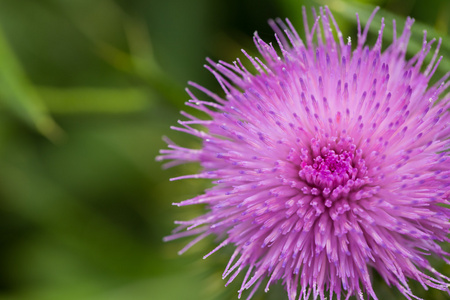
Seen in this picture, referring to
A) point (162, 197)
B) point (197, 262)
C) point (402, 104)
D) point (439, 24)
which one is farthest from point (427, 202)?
point (162, 197)

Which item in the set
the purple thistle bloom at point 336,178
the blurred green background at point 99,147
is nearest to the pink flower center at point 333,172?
the purple thistle bloom at point 336,178

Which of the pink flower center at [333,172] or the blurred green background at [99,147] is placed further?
the blurred green background at [99,147]

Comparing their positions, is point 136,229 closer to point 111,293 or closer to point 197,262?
point 111,293

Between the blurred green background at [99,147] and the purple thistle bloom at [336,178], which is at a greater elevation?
the blurred green background at [99,147]

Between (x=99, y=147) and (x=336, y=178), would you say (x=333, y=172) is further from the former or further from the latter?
(x=99, y=147)

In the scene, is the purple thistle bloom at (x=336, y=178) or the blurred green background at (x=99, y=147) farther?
the blurred green background at (x=99, y=147)

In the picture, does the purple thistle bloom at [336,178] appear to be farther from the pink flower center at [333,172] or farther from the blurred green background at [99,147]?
the blurred green background at [99,147]
